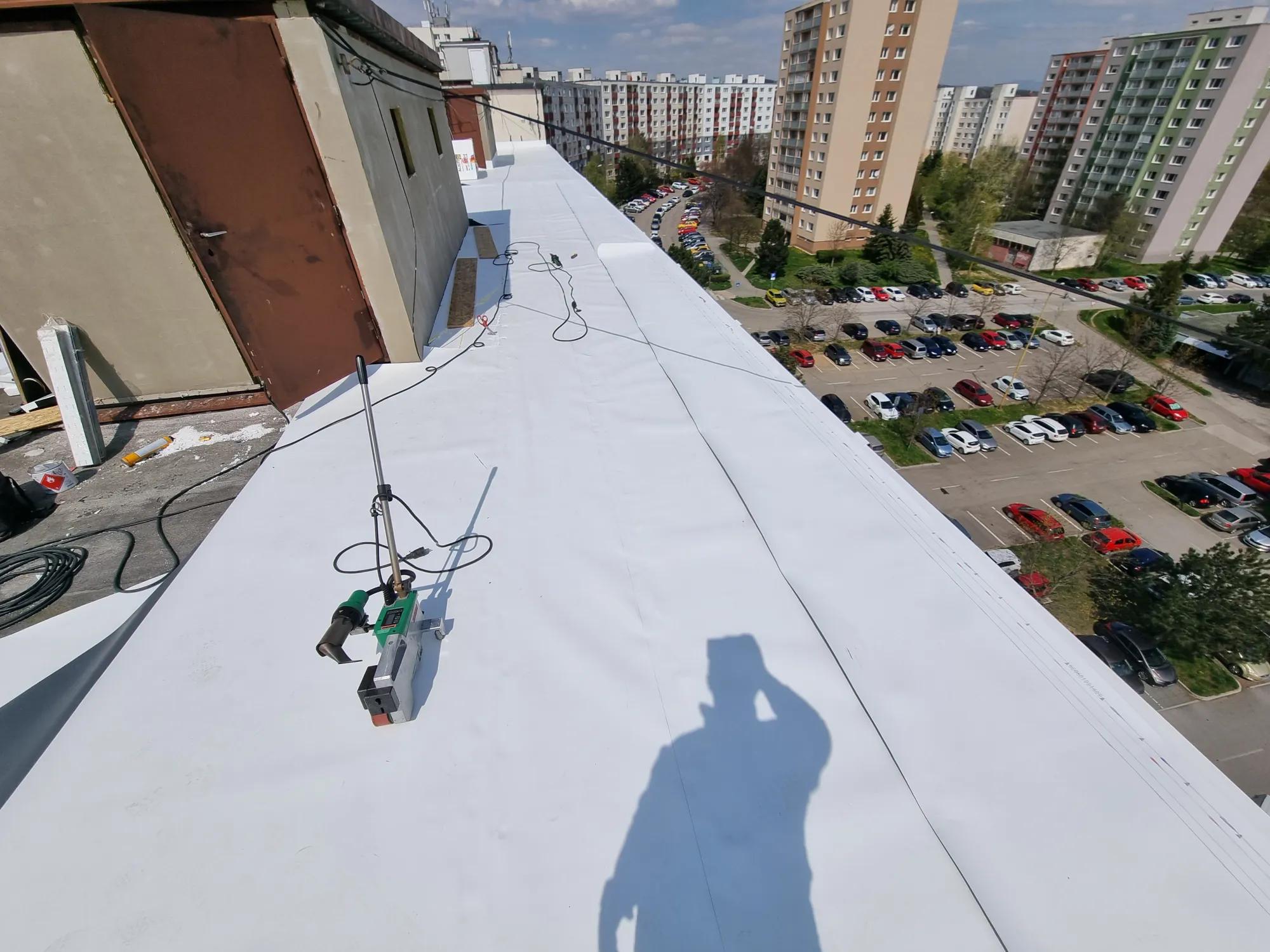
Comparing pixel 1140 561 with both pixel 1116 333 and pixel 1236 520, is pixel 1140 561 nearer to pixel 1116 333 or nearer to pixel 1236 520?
pixel 1236 520

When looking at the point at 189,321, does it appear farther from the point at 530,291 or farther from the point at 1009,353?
the point at 1009,353

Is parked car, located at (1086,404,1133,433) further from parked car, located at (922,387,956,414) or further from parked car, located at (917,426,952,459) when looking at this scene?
parked car, located at (917,426,952,459)

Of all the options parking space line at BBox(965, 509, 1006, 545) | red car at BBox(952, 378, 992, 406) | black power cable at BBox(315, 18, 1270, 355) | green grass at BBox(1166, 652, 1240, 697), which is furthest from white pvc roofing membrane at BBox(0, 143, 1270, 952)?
red car at BBox(952, 378, 992, 406)

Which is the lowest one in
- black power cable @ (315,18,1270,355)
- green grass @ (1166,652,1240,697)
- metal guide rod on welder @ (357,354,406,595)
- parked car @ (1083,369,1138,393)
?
green grass @ (1166,652,1240,697)

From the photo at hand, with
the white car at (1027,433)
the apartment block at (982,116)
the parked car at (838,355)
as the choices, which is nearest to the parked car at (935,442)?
the white car at (1027,433)

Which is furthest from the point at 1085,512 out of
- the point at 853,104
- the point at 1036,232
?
the point at 1036,232

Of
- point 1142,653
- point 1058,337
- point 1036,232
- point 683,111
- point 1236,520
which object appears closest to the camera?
point 1142,653

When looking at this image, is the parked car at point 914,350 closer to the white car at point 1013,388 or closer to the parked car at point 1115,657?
the white car at point 1013,388
